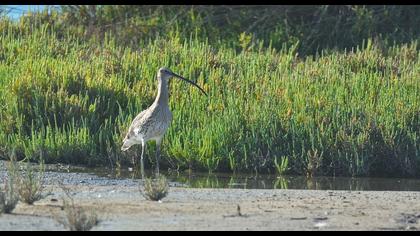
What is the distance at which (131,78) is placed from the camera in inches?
624

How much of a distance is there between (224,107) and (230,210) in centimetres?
492

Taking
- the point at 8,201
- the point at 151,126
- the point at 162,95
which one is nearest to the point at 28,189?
the point at 8,201

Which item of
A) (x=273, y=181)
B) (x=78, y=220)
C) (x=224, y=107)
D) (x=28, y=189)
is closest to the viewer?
(x=78, y=220)

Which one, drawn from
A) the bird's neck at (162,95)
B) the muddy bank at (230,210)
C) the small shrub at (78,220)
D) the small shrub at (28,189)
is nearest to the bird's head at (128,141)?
the bird's neck at (162,95)

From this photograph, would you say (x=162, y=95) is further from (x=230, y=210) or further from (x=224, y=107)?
(x=230, y=210)

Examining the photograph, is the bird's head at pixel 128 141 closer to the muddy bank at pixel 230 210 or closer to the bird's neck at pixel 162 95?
the bird's neck at pixel 162 95

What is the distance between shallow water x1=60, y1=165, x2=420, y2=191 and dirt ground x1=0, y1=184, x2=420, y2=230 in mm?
1112

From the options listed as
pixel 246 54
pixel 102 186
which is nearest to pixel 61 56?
pixel 246 54

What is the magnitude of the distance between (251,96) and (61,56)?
3519 mm

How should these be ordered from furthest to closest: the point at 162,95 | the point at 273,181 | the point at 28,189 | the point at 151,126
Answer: the point at 162,95 < the point at 151,126 < the point at 273,181 < the point at 28,189

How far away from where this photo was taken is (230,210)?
9383 mm

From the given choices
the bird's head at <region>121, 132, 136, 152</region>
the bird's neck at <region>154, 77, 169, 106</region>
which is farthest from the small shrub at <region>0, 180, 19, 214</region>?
the bird's neck at <region>154, 77, 169, 106</region>

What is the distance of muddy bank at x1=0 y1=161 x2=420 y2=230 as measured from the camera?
28.6 feet

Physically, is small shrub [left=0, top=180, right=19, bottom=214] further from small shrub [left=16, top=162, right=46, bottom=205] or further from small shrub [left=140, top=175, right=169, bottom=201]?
small shrub [left=140, top=175, right=169, bottom=201]
